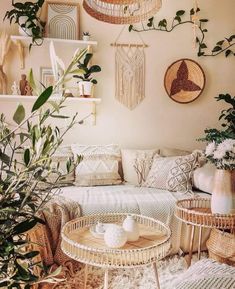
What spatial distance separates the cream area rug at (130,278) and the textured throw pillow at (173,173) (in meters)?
0.73

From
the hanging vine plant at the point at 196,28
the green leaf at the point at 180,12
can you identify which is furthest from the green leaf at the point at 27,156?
the green leaf at the point at 180,12

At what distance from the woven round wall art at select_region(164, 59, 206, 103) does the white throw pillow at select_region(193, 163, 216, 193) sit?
1023mm

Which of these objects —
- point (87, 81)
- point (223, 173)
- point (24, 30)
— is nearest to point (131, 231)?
point (223, 173)

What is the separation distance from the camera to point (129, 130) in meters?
3.88

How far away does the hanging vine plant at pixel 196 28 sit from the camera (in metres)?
3.82

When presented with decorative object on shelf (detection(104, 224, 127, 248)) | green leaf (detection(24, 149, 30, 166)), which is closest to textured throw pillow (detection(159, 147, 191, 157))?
decorative object on shelf (detection(104, 224, 127, 248))

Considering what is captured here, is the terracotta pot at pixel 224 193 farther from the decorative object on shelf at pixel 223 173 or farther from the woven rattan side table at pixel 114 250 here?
the woven rattan side table at pixel 114 250

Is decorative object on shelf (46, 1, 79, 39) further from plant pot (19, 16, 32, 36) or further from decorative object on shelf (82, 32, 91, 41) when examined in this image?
plant pot (19, 16, 32, 36)

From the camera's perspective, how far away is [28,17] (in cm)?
337

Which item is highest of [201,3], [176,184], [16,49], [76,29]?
[201,3]

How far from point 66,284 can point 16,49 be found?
2.41m

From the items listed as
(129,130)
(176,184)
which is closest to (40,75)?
(129,130)

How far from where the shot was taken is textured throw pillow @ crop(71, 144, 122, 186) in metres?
3.30

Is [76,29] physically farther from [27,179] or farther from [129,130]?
[27,179]
